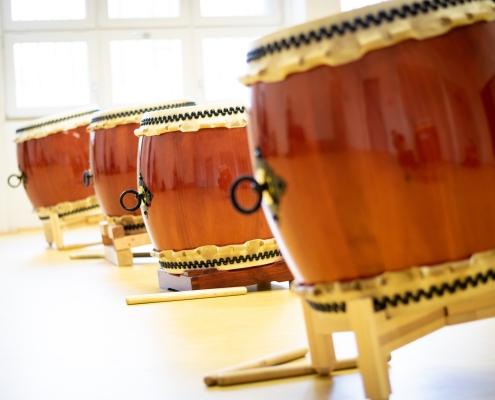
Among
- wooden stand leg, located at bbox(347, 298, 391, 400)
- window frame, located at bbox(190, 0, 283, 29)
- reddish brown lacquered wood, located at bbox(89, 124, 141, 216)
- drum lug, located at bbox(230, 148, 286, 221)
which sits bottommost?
wooden stand leg, located at bbox(347, 298, 391, 400)

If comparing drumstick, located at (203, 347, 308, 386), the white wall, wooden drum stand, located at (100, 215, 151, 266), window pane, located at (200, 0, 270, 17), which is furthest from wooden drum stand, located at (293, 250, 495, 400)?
window pane, located at (200, 0, 270, 17)

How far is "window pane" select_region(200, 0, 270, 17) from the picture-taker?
5.73 metres

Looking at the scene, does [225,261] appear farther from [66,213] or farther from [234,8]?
[234,8]

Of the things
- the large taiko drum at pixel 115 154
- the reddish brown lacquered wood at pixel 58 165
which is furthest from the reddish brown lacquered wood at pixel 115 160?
the reddish brown lacquered wood at pixel 58 165

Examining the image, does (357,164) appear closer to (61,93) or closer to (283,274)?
(283,274)

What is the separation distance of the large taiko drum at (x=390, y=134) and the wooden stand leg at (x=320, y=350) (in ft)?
0.55

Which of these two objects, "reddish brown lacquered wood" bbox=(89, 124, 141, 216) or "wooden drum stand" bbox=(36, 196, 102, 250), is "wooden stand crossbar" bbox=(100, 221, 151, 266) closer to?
"reddish brown lacquered wood" bbox=(89, 124, 141, 216)

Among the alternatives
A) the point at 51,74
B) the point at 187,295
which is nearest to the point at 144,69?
the point at 51,74

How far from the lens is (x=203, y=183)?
2148 millimetres

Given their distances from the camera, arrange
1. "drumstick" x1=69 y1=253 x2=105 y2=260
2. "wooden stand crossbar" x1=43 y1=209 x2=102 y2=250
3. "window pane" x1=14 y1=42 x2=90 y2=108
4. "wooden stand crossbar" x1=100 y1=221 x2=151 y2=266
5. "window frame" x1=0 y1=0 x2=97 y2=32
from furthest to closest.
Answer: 1. "window pane" x1=14 y1=42 x2=90 y2=108
2. "window frame" x1=0 y1=0 x2=97 y2=32
3. "wooden stand crossbar" x1=43 y1=209 x2=102 y2=250
4. "drumstick" x1=69 y1=253 x2=105 y2=260
5. "wooden stand crossbar" x1=100 y1=221 x2=151 y2=266

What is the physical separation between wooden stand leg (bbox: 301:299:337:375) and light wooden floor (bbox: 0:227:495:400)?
20 mm

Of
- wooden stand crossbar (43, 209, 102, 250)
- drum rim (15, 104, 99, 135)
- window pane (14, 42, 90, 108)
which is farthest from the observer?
window pane (14, 42, 90, 108)

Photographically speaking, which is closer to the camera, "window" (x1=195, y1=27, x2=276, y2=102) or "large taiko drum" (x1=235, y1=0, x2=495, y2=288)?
"large taiko drum" (x1=235, y1=0, x2=495, y2=288)

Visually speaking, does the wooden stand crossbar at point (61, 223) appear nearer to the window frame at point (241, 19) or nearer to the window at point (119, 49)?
the window at point (119, 49)
